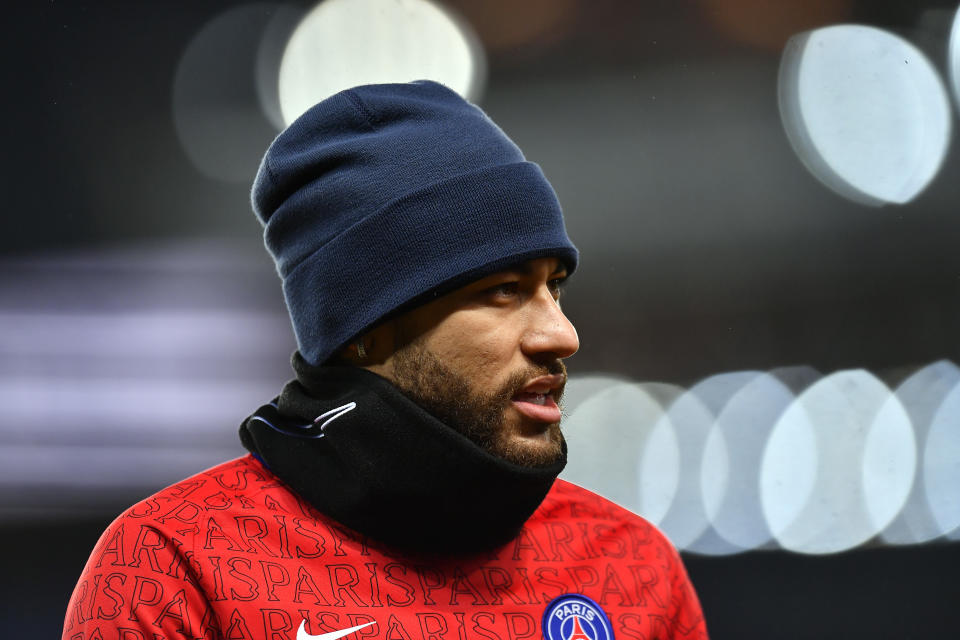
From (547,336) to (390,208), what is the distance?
0.84 ft

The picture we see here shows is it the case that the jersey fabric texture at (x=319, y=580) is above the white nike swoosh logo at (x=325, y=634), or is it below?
above

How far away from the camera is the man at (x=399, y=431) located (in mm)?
975

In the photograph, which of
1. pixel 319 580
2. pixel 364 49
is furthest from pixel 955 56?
pixel 319 580

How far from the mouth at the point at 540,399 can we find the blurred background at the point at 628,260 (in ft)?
3.42

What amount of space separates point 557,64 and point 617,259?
1.67 feet

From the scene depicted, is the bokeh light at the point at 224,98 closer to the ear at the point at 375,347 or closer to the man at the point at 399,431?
the man at the point at 399,431

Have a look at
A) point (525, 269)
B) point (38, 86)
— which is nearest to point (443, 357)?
point (525, 269)

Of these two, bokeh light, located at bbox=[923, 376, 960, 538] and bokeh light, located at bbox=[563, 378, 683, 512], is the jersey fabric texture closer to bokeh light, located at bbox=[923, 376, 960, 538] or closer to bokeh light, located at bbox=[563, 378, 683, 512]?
bokeh light, located at bbox=[563, 378, 683, 512]

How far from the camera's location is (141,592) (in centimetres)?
91

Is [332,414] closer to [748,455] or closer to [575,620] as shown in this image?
[575,620]

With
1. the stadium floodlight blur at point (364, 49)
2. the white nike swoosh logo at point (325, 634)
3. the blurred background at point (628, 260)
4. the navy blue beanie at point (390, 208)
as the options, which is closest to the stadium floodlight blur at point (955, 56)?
the blurred background at point (628, 260)

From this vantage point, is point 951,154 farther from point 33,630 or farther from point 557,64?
point 33,630

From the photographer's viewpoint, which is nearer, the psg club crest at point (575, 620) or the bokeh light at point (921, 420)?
the psg club crest at point (575, 620)

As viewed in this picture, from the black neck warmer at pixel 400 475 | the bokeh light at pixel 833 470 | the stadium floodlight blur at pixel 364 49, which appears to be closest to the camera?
the black neck warmer at pixel 400 475
